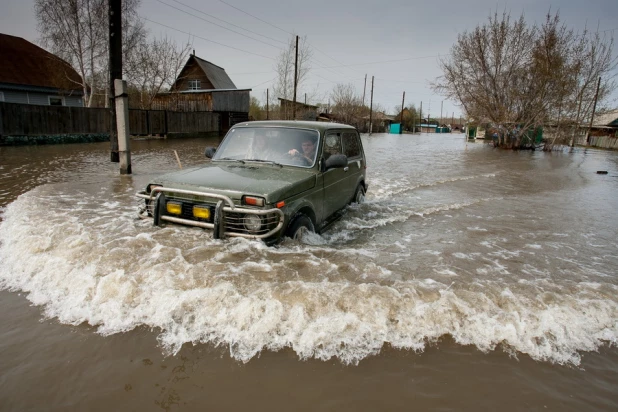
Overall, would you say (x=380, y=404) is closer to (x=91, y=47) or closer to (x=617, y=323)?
(x=617, y=323)

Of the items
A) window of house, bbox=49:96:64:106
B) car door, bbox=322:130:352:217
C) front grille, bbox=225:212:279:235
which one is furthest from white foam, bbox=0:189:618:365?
window of house, bbox=49:96:64:106

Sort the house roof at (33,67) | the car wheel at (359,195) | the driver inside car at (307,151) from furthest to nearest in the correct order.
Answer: the house roof at (33,67), the car wheel at (359,195), the driver inside car at (307,151)

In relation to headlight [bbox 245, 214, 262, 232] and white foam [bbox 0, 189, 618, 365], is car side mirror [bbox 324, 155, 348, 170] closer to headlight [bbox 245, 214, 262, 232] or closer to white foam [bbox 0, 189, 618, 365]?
white foam [bbox 0, 189, 618, 365]

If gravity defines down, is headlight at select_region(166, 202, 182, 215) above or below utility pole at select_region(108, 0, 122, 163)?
below

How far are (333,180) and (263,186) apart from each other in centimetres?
180

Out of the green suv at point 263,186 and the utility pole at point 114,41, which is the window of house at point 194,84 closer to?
the utility pole at point 114,41

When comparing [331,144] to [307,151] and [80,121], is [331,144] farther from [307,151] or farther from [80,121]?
[80,121]

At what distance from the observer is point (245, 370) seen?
2600mm

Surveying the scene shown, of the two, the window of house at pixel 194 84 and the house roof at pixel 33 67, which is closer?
the house roof at pixel 33 67

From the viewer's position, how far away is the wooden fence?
54.9ft

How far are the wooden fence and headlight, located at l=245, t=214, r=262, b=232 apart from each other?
1799cm

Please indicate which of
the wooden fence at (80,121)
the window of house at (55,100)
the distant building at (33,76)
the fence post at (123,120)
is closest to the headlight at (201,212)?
the fence post at (123,120)

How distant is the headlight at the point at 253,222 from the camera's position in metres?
4.11

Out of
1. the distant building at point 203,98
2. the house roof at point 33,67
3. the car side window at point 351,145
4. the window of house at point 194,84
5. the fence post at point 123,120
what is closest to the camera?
the car side window at point 351,145
